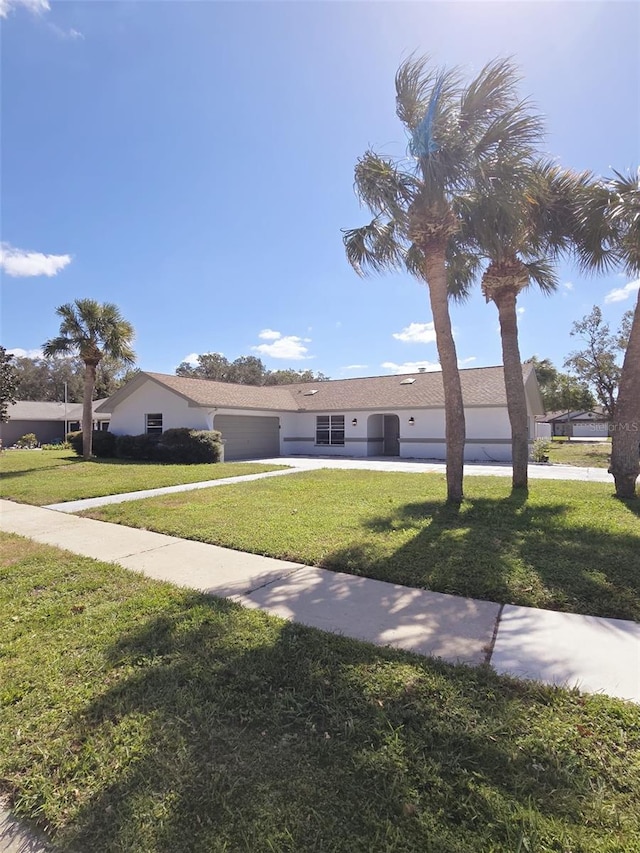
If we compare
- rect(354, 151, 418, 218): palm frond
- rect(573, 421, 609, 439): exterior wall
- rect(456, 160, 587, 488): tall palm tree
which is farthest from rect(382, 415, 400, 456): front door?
rect(573, 421, 609, 439): exterior wall

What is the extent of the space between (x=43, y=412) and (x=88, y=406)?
74.7ft

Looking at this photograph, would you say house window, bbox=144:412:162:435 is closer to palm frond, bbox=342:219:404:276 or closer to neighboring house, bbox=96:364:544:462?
neighboring house, bbox=96:364:544:462

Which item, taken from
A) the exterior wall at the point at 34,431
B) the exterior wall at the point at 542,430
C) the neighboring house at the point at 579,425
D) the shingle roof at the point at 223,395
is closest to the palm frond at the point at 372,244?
the shingle roof at the point at 223,395

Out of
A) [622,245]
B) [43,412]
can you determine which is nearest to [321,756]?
[622,245]

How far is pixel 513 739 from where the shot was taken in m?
2.36

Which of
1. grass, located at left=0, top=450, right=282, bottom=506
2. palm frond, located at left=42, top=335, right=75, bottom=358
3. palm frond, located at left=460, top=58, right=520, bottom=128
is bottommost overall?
grass, located at left=0, top=450, right=282, bottom=506

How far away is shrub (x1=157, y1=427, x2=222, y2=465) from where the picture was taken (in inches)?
707

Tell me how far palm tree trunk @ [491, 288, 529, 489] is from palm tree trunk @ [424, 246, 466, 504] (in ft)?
A: 7.19

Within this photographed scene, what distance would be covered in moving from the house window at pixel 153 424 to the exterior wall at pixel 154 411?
21cm

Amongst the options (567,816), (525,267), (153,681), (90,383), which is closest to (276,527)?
(153,681)

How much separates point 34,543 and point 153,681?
15.4 ft

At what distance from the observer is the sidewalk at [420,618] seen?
10.3 feet

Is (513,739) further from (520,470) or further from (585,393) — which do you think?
(585,393)

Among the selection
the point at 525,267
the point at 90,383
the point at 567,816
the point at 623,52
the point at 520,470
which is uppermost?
the point at 623,52
